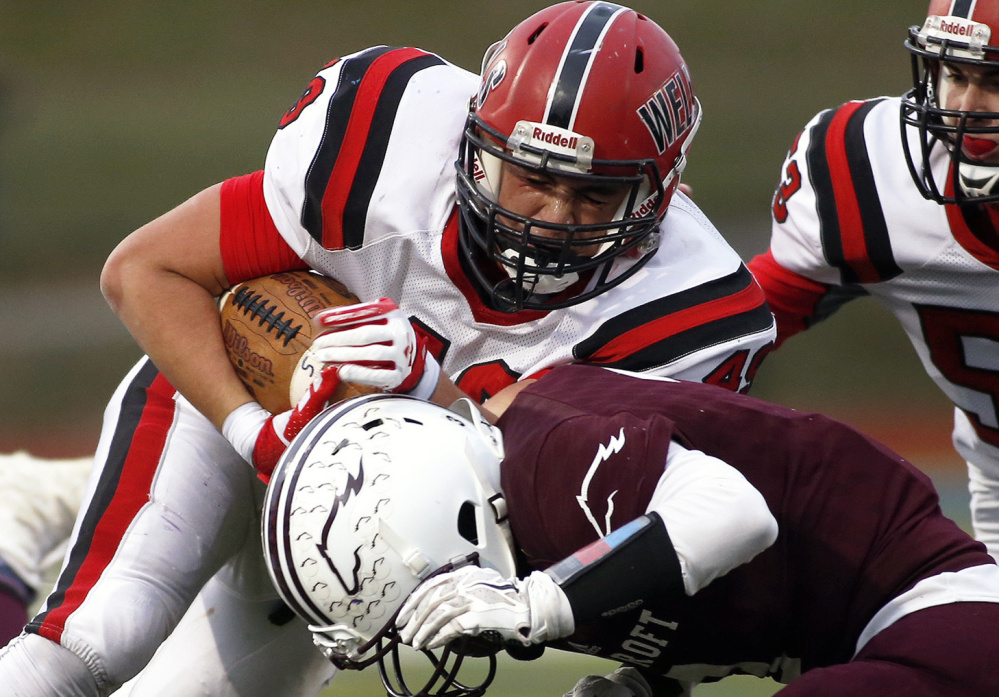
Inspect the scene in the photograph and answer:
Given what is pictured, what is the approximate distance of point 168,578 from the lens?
2131 mm

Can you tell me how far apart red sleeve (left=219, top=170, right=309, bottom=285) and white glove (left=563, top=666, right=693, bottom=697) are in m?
0.91

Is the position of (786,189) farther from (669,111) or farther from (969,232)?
(669,111)

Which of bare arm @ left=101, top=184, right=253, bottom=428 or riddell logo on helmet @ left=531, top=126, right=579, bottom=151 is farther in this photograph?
bare arm @ left=101, top=184, right=253, bottom=428

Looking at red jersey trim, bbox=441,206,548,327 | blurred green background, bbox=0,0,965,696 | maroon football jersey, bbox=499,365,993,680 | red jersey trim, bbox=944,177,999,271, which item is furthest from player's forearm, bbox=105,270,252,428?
blurred green background, bbox=0,0,965,696

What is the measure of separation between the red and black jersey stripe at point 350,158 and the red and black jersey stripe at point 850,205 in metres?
0.98

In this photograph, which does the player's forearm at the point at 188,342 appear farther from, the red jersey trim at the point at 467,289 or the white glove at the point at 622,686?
the white glove at the point at 622,686

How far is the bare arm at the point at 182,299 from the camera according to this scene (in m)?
2.12

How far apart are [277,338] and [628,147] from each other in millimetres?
683

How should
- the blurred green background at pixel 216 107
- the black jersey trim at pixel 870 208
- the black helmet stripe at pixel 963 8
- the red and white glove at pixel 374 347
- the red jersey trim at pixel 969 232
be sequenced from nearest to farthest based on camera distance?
1. the red and white glove at pixel 374 347
2. the black helmet stripe at pixel 963 8
3. the red jersey trim at pixel 969 232
4. the black jersey trim at pixel 870 208
5. the blurred green background at pixel 216 107

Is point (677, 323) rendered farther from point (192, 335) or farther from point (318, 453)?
point (192, 335)

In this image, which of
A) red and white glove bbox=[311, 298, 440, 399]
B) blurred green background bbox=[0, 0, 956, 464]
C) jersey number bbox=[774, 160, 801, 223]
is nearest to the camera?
red and white glove bbox=[311, 298, 440, 399]

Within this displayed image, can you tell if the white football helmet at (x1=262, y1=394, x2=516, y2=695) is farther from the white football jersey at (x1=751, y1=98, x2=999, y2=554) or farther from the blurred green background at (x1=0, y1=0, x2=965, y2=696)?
the blurred green background at (x1=0, y1=0, x2=965, y2=696)

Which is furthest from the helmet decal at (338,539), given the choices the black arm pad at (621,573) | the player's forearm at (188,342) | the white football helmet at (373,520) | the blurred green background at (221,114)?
the blurred green background at (221,114)

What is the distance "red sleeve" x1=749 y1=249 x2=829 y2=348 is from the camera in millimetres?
2703
